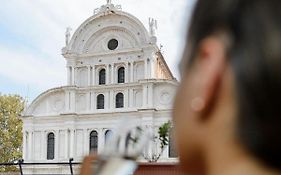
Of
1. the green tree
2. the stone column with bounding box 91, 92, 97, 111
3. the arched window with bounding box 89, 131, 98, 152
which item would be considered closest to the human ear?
the arched window with bounding box 89, 131, 98, 152

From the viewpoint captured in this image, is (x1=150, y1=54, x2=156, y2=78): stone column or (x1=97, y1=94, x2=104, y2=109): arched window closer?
(x1=150, y1=54, x2=156, y2=78): stone column

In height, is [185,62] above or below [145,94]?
below

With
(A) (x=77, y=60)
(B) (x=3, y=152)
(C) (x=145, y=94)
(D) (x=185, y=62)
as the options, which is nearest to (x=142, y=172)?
(D) (x=185, y=62)

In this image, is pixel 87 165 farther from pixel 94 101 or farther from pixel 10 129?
pixel 10 129

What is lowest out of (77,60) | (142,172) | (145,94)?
(142,172)

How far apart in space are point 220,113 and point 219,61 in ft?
0.08

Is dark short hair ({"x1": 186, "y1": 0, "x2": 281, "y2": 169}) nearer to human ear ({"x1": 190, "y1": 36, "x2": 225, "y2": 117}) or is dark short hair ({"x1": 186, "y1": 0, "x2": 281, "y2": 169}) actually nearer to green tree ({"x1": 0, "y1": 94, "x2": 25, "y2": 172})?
human ear ({"x1": 190, "y1": 36, "x2": 225, "y2": 117})

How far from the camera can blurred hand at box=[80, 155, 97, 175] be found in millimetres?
315

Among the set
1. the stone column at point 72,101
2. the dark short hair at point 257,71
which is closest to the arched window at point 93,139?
the stone column at point 72,101

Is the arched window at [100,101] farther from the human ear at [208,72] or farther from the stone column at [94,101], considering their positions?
the human ear at [208,72]

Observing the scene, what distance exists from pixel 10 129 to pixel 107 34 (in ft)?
24.7

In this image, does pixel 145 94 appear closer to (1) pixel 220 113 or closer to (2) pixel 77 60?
(2) pixel 77 60

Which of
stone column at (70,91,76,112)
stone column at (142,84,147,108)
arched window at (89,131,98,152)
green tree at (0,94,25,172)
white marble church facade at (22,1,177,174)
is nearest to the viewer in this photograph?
stone column at (142,84,147,108)

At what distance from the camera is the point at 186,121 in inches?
10.1
